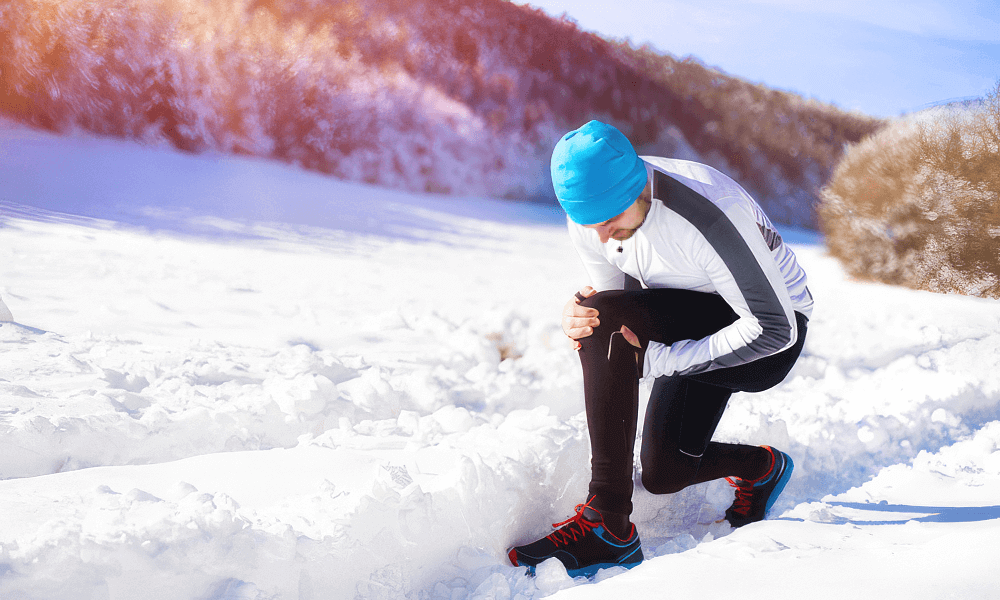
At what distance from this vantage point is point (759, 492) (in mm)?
1332

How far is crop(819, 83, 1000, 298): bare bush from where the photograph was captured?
10.9 feet

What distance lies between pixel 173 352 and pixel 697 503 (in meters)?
1.72

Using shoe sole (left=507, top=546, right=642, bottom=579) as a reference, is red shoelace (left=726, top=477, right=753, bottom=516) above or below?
above

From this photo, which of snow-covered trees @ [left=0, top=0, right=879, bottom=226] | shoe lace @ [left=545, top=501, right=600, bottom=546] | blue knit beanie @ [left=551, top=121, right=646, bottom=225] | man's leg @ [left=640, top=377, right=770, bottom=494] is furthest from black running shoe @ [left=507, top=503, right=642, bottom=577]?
snow-covered trees @ [left=0, top=0, right=879, bottom=226]

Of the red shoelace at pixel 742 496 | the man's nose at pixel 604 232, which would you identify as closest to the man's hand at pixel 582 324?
the man's nose at pixel 604 232

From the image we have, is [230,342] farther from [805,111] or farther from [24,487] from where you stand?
[805,111]

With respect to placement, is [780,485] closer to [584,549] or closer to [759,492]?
[759,492]

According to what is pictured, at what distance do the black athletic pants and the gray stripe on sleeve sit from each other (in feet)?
0.42

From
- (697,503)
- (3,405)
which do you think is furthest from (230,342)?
(697,503)

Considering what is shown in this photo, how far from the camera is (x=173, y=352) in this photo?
2141 millimetres

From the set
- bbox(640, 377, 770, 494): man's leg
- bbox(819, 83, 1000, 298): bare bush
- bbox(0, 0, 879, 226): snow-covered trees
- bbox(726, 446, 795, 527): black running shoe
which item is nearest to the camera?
bbox(640, 377, 770, 494): man's leg

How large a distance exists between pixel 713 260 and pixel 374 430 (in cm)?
103

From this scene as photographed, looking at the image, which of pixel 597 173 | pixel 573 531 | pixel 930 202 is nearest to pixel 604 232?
pixel 597 173

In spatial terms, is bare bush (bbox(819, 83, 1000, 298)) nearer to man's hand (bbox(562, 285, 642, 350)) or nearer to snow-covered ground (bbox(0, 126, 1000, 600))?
snow-covered ground (bbox(0, 126, 1000, 600))
